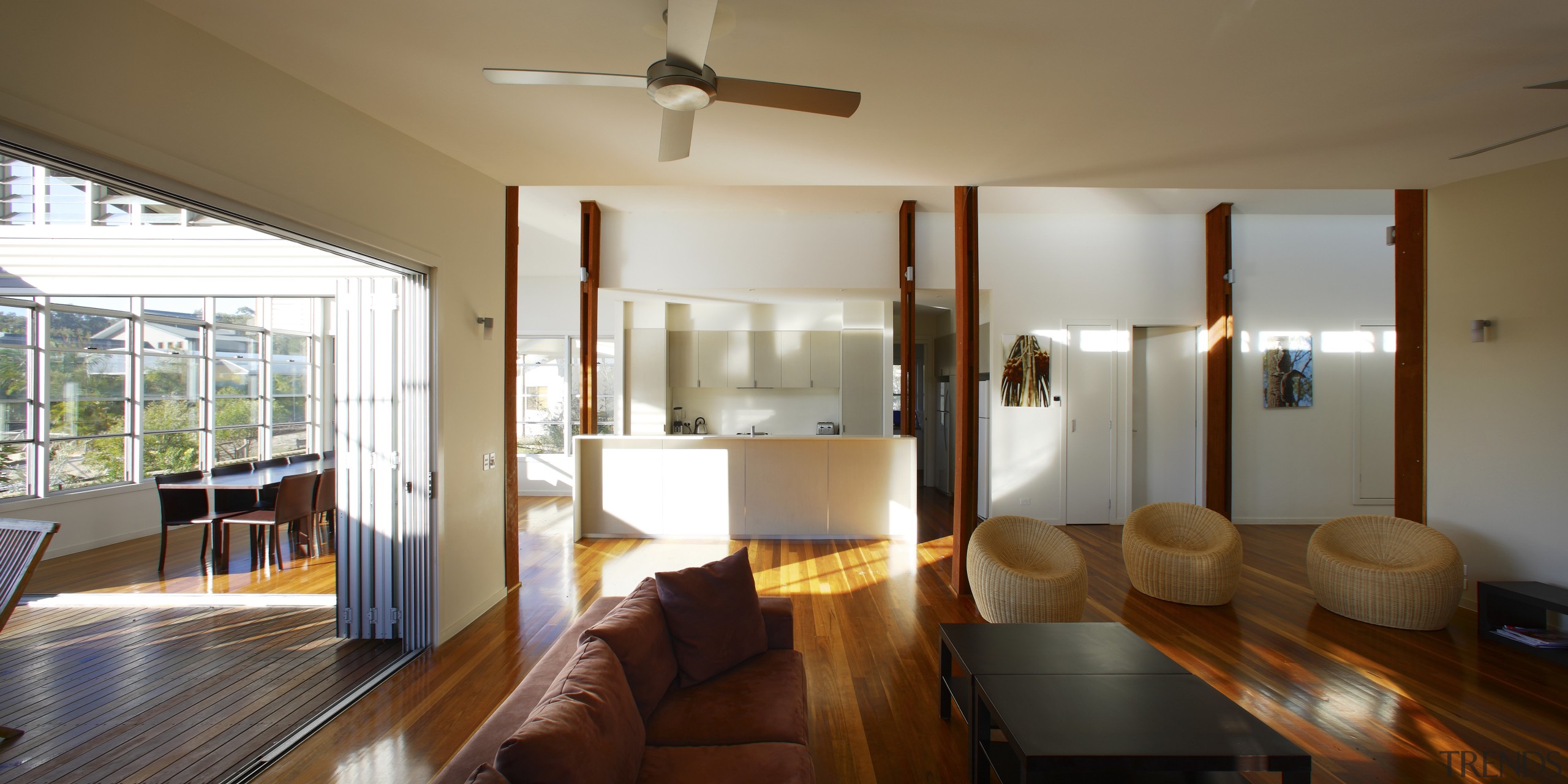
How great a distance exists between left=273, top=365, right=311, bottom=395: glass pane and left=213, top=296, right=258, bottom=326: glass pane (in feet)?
2.18

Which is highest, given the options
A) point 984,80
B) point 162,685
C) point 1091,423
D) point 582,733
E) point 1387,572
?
point 984,80

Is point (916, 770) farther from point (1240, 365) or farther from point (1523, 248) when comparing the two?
point (1240, 365)

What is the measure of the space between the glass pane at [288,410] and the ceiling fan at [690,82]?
8.18 metres

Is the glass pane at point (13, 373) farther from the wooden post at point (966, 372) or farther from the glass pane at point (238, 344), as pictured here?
the wooden post at point (966, 372)

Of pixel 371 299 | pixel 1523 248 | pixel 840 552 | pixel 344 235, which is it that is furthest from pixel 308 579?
pixel 1523 248

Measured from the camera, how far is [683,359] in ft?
25.3

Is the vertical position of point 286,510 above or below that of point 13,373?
below

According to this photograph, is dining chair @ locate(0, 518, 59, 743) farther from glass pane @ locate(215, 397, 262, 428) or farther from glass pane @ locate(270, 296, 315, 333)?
glass pane @ locate(270, 296, 315, 333)

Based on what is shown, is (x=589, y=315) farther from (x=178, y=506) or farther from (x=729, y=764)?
(x=729, y=764)

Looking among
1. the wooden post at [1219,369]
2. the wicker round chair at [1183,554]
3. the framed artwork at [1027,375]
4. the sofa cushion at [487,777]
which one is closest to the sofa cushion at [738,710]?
the sofa cushion at [487,777]

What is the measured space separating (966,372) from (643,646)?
3.10 m

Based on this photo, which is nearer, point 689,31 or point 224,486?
point 689,31

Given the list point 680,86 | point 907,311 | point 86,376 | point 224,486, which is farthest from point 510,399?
point 86,376

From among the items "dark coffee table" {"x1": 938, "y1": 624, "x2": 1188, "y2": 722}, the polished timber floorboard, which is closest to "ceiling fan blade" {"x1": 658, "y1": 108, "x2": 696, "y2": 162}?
"dark coffee table" {"x1": 938, "y1": 624, "x2": 1188, "y2": 722}
